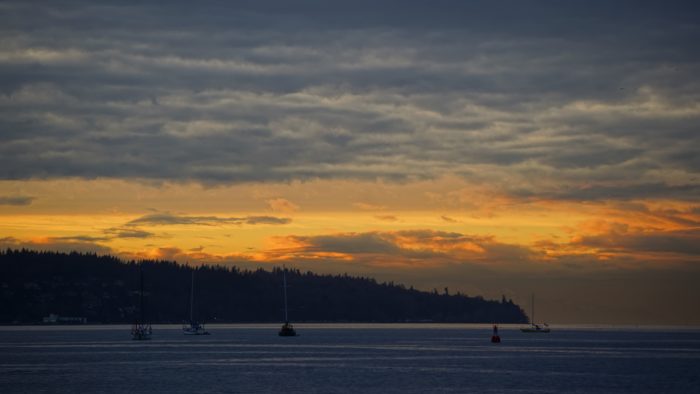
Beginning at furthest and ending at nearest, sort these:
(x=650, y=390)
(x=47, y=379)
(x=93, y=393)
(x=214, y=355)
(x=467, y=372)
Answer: (x=214, y=355)
(x=467, y=372)
(x=47, y=379)
(x=650, y=390)
(x=93, y=393)

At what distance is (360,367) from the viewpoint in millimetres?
144375

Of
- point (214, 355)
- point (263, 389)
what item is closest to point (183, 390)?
point (263, 389)

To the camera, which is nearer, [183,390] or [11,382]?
[183,390]

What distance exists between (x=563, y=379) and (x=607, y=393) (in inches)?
643

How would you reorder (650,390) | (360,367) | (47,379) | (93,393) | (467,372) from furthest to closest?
1. (360,367)
2. (467,372)
3. (47,379)
4. (650,390)
5. (93,393)

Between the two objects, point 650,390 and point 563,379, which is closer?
point 650,390

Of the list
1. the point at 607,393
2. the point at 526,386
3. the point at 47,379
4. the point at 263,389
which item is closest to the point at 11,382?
the point at 47,379

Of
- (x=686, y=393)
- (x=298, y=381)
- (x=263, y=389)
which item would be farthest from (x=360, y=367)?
(x=686, y=393)

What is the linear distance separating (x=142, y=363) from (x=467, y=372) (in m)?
47.1

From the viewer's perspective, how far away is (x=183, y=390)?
340ft

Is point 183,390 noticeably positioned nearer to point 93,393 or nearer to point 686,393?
point 93,393

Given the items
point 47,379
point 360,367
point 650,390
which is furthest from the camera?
point 360,367

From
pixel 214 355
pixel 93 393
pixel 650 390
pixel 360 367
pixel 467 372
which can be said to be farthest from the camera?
pixel 214 355

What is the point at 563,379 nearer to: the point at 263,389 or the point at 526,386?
the point at 526,386
